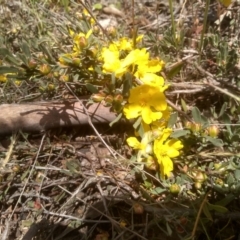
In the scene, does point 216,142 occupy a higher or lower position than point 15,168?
higher

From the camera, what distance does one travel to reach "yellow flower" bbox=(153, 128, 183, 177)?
1.64m

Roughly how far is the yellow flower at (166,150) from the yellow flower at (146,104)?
0.27ft

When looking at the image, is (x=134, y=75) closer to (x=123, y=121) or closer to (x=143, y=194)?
(x=123, y=121)

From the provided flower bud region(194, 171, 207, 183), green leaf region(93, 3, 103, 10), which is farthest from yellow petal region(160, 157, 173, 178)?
green leaf region(93, 3, 103, 10)

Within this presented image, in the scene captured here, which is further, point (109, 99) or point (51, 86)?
point (51, 86)

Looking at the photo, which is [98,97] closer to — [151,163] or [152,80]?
[152,80]

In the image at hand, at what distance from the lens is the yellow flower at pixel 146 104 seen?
1608mm

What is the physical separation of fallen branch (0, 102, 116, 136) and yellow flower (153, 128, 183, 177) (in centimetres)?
33

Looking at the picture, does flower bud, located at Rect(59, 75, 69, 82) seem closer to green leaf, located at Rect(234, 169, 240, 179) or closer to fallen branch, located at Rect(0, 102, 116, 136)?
fallen branch, located at Rect(0, 102, 116, 136)

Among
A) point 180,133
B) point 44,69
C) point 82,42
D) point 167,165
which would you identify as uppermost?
point 82,42

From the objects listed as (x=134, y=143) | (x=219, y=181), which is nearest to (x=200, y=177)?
(x=219, y=181)

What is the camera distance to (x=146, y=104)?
162 cm

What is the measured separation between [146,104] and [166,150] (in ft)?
0.67

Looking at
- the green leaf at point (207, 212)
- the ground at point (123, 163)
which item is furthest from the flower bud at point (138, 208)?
the green leaf at point (207, 212)
